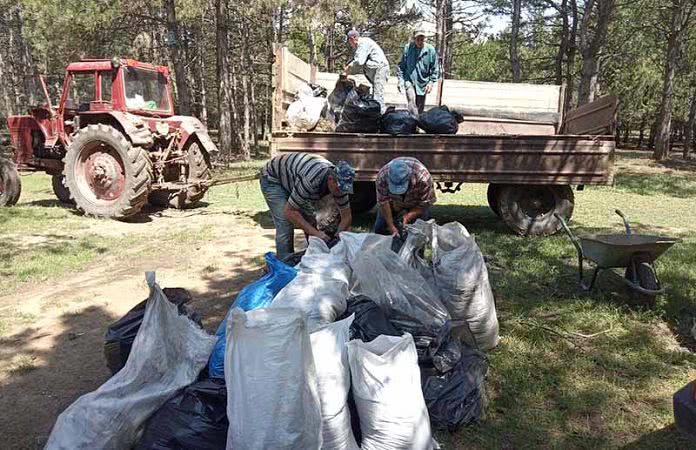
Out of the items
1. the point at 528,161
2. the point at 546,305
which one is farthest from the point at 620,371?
the point at 528,161

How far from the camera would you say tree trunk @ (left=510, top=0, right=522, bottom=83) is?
16.7m

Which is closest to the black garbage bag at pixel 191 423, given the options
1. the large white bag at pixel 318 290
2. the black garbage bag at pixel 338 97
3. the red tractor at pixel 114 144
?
the large white bag at pixel 318 290

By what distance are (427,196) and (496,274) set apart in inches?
51.6

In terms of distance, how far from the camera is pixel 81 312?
13.2 ft

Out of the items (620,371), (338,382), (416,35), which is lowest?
(620,371)

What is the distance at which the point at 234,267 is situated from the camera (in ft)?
17.1

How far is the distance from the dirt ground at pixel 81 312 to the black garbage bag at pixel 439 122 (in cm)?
239

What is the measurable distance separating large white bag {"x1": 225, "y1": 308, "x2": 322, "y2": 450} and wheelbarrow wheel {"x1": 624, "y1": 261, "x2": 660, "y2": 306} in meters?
3.09

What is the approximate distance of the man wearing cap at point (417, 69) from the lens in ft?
23.8

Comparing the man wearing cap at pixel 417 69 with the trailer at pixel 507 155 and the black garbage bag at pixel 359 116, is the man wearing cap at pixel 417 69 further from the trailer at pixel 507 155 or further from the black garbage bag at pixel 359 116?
the trailer at pixel 507 155

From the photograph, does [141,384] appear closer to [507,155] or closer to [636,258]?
[636,258]

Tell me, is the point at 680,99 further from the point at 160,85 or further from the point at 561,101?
the point at 160,85

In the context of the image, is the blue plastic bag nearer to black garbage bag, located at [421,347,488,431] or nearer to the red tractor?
black garbage bag, located at [421,347,488,431]

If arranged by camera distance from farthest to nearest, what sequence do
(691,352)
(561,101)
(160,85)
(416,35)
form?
(561,101), (160,85), (416,35), (691,352)
